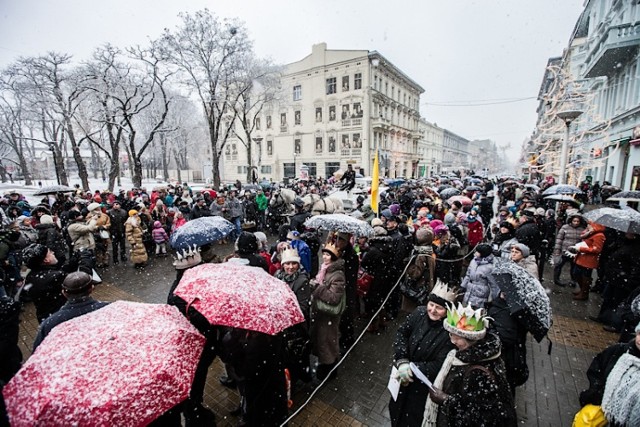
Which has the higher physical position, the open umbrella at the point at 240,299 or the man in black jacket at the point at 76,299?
the open umbrella at the point at 240,299

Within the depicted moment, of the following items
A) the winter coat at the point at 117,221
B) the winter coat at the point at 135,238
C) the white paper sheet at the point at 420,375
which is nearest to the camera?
the white paper sheet at the point at 420,375

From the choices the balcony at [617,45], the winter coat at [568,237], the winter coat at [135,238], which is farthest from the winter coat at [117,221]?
the balcony at [617,45]

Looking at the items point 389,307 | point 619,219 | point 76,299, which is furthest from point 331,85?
point 76,299

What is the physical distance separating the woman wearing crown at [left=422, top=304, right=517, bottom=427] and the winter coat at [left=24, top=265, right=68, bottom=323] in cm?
450

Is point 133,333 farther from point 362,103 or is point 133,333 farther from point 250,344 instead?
point 362,103

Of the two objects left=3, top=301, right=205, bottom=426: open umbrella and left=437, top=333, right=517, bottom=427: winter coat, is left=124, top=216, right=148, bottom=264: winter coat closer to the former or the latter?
left=3, top=301, right=205, bottom=426: open umbrella

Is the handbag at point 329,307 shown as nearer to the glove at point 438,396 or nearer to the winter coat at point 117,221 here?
the glove at point 438,396

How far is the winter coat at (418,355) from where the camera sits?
2525 millimetres

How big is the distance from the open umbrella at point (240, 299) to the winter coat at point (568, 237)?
761 cm

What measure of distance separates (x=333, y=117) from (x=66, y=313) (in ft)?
131

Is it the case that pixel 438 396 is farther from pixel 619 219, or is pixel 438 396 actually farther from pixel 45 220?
pixel 45 220

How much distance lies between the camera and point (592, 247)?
626cm

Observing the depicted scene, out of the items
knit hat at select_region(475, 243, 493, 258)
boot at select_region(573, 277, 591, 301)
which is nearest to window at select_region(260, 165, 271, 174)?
boot at select_region(573, 277, 591, 301)

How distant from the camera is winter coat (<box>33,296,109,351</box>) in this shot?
2492 mm
